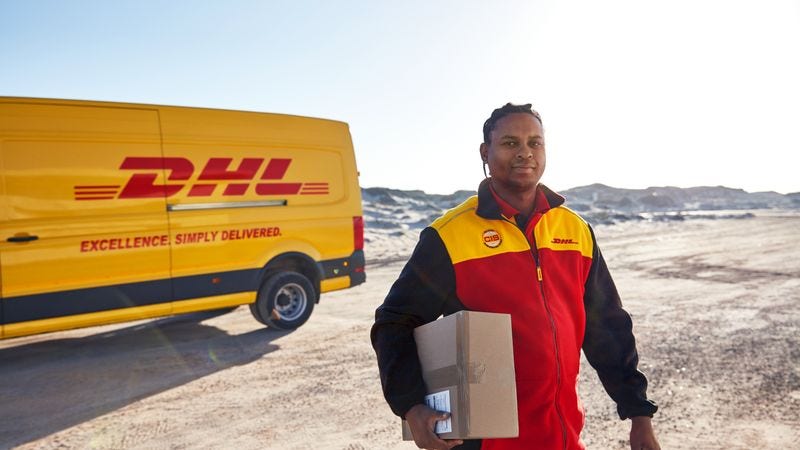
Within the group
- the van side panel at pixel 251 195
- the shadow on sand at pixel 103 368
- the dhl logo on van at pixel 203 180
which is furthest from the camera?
the van side panel at pixel 251 195

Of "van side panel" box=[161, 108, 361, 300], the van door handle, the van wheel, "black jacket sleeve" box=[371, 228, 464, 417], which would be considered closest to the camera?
"black jacket sleeve" box=[371, 228, 464, 417]

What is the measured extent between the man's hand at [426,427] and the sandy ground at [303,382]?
7.05ft

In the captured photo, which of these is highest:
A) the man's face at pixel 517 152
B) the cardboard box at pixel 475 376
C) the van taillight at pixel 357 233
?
the man's face at pixel 517 152

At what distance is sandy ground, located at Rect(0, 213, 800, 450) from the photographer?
149 inches

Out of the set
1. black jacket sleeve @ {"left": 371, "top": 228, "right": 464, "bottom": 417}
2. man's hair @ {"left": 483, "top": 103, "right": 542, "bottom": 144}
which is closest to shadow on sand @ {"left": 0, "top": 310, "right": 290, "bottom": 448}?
black jacket sleeve @ {"left": 371, "top": 228, "right": 464, "bottom": 417}

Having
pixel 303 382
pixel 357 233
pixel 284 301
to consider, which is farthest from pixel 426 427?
pixel 357 233

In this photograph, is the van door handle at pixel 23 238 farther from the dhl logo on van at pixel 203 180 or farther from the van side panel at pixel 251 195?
the van side panel at pixel 251 195

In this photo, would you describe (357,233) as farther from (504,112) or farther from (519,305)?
(519,305)

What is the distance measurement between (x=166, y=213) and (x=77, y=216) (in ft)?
2.73

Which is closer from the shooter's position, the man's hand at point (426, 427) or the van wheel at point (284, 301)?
the man's hand at point (426, 427)

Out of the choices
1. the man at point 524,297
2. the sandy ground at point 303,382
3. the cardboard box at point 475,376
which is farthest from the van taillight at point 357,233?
the cardboard box at point 475,376

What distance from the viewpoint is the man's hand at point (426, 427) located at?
159 centimetres

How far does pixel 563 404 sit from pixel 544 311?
12.3 inches

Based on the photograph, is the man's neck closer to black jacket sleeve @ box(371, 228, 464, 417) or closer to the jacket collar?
the jacket collar
